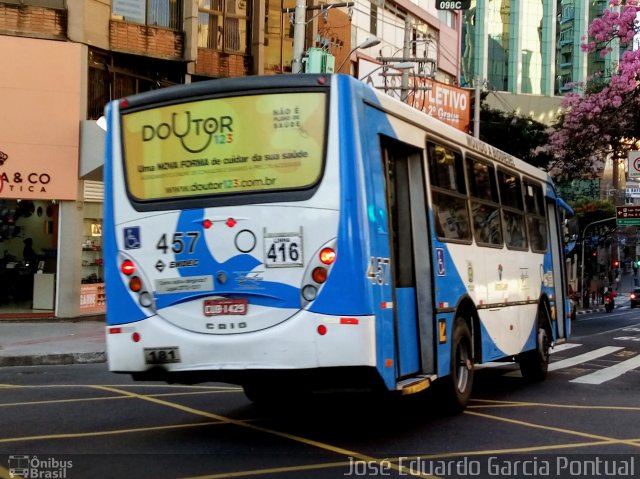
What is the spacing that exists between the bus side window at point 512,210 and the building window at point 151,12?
1493 cm

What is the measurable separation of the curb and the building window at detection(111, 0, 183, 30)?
11.3 m

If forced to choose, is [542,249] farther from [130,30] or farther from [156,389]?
[130,30]

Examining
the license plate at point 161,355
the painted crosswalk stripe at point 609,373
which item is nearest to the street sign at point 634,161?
Answer: the painted crosswalk stripe at point 609,373

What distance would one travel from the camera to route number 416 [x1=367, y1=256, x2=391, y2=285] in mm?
7027

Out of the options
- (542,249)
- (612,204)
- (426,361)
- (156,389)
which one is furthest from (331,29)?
(612,204)

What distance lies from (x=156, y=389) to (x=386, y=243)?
4.99m

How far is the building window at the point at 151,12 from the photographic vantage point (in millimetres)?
23125

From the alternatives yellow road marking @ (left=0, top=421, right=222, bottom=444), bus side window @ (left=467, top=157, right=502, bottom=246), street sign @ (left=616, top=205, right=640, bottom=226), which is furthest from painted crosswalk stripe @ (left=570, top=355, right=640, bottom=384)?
street sign @ (left=616, top=205, right=640, bottom=226)

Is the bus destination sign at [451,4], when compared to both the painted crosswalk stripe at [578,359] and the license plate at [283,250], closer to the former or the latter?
the painted crosswalk stripe at [578,359]

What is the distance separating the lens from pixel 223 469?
639cm

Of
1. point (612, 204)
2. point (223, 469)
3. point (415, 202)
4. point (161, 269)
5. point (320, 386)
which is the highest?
point (612, 204)

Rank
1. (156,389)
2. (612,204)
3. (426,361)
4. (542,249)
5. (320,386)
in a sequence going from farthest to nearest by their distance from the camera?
(612,204)
(542,249)
(156,389)
(426,361)
(320,386)

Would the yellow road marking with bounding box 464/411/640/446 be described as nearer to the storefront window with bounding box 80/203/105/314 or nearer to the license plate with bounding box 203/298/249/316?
the license plate with bounding box 203/298/249/316

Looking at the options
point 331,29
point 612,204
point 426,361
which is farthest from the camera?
point 612,204
